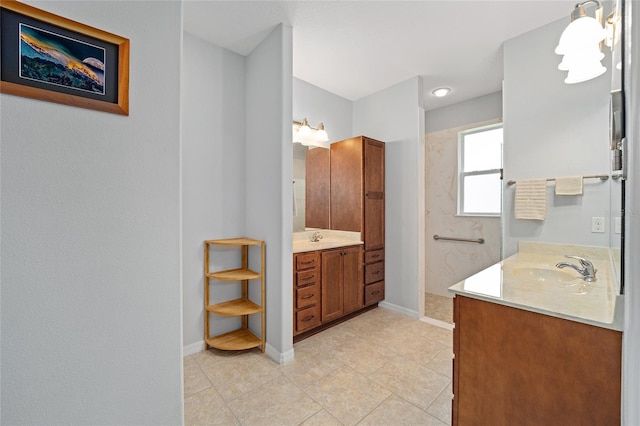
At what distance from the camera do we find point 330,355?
2.28 metres

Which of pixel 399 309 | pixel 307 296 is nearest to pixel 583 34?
pixel 307 296

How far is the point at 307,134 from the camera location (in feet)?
9.91

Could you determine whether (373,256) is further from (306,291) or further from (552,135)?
(552,135)

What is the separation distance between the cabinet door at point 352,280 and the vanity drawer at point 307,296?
1.30 feet

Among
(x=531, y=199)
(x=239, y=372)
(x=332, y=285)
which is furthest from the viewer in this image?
(x=332, y=285)

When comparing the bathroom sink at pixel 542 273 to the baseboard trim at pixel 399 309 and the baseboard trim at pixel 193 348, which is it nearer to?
the baseboard trim at pixel 399 309

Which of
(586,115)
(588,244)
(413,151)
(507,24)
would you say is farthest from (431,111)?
(588,244)

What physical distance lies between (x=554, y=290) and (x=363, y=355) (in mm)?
1534

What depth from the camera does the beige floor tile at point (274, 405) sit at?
1.57 metres

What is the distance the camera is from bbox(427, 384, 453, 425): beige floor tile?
1583 mm

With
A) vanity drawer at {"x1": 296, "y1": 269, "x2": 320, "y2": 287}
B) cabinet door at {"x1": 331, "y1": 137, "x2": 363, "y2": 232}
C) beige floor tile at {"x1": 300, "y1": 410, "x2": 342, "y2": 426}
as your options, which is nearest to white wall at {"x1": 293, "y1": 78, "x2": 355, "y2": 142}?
cabinet door at {"x1": 331, "y1": 137, "x2": 363, "y2": 232}

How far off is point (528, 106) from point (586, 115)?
390 millimetres

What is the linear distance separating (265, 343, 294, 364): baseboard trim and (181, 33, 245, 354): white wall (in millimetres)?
542

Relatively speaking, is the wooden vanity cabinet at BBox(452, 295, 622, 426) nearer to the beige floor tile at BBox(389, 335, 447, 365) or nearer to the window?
the beige floor tile at BBox(389, 335, 447, 365)
